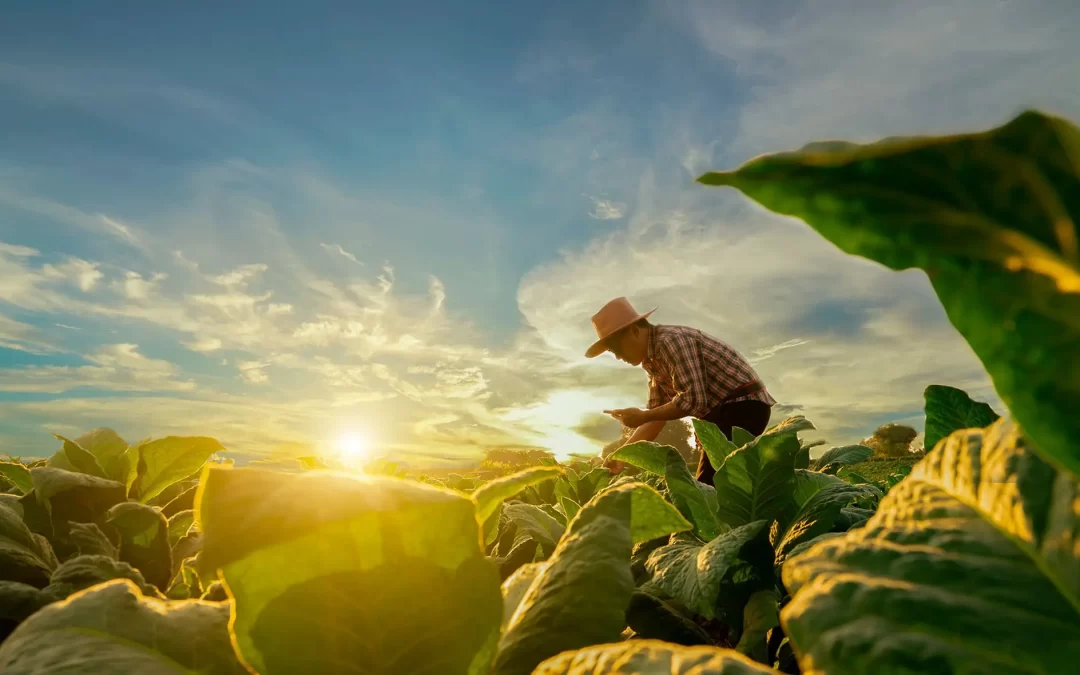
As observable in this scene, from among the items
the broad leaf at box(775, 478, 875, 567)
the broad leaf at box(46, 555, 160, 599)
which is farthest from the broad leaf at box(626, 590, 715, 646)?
the broad leaf at box(46, 555, 160, 599)

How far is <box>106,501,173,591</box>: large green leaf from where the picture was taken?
200 centimetres

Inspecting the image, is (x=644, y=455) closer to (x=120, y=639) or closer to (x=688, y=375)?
(x=120, y=639)

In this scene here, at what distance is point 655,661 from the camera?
64cm

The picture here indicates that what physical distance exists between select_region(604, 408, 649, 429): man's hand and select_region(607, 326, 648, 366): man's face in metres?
1.17

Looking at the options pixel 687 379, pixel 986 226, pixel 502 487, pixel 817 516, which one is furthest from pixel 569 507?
pixel 687 379

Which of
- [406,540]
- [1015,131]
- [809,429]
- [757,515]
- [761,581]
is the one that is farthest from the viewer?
[809,429]

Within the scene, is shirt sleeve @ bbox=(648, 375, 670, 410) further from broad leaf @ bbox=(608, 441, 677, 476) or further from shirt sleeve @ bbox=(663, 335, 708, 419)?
broad leaf @ bbox=(608, 441, 677, 476)

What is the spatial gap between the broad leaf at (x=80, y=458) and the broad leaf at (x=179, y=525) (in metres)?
0.38

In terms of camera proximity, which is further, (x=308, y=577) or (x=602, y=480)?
(x=602, y=480)

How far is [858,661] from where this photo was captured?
0.58 metres

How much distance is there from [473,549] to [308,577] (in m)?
0.19

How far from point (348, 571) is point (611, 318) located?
347 inches

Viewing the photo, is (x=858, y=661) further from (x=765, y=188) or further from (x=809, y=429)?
(x=809, y=429)

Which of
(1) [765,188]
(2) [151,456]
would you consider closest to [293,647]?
(1) [765,188]
